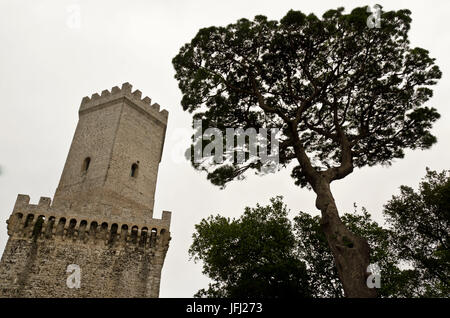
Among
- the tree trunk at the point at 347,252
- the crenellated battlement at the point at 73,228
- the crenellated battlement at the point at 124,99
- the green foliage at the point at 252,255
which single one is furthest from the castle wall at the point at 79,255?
the tree trunk at the point at 347,252

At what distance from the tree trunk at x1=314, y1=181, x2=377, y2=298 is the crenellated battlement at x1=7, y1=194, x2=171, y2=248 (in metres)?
11.2

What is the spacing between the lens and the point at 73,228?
18.9m

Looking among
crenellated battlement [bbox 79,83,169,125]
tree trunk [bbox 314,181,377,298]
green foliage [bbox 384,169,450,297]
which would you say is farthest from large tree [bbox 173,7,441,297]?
crenellated battlement [bbox 79,83,169,125]

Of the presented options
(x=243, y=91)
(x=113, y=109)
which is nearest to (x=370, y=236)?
(x=243, y=91)

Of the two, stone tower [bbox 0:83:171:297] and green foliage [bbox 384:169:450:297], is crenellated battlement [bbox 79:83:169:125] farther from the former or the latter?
green foliage [bbox 384:169:450:297]

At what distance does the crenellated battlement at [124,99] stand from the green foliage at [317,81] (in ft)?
33.8

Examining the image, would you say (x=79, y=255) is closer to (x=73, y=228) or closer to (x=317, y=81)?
(x=73, y=228)

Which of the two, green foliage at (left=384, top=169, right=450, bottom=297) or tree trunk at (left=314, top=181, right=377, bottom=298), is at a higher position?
green foliage at (left=384, top=169, right=450, bottom=297)

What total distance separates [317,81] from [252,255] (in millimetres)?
12000

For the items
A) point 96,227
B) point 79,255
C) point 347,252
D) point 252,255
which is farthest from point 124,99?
point 347,252

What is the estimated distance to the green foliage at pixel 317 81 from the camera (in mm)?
13844

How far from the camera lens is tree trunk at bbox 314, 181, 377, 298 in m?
8.69

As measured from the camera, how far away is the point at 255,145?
15383 mm
